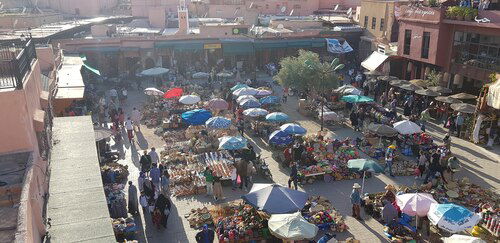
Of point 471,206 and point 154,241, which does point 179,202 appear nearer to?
point 154,241

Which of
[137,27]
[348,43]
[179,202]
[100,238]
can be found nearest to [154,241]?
[179,202]

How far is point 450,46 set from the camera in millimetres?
25156

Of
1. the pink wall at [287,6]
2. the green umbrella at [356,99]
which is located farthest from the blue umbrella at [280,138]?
the pink wall at [287,6]

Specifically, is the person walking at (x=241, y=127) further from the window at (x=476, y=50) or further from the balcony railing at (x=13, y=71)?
the window at (x=476, y=50)

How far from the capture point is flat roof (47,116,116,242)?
8211 millimetres

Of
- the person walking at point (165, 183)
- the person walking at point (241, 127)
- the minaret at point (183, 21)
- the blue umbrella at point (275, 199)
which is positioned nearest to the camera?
the blue umbrella at point (275, 199)

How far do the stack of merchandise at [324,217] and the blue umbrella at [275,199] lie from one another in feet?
3.57

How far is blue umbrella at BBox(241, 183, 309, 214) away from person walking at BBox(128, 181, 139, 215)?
12.3 ft

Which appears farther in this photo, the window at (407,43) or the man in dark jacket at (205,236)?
the window at (407,43)

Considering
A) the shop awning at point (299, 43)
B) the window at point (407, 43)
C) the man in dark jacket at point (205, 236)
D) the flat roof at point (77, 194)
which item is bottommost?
the man in dark jacket at point (205, 236)

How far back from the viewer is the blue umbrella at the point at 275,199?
1177 centimetres

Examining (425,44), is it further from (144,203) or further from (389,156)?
(144,203)

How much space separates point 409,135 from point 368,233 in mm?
8293

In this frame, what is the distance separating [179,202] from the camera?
14648 mm
